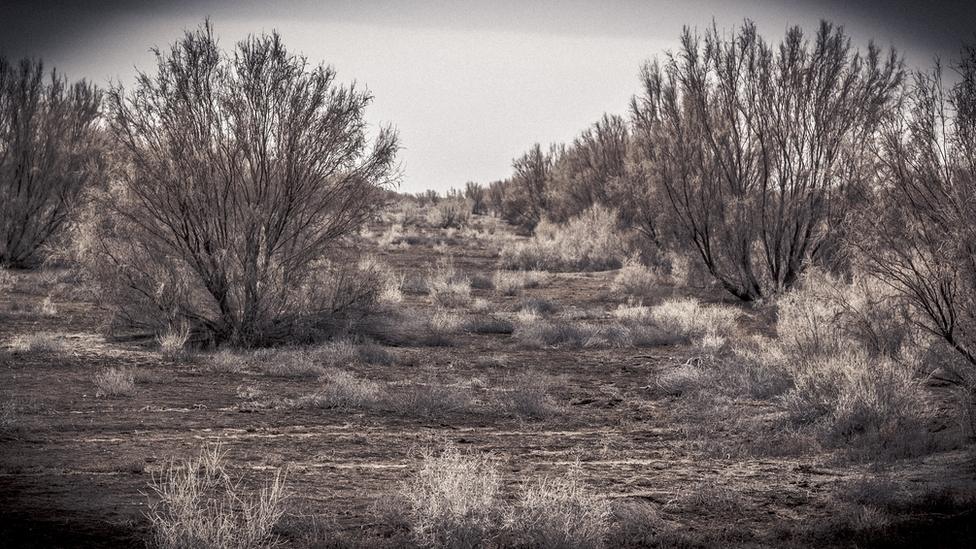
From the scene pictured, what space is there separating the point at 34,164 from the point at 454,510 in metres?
21.9

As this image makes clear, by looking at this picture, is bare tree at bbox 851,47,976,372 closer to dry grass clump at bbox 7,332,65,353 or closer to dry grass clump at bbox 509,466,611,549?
dry grass clump at bbox 509,466,611,549

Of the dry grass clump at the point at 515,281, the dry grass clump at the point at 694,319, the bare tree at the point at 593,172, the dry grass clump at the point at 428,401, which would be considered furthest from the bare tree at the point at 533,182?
the dry grass clump at the point at 428,401

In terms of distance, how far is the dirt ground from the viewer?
504 centimetres

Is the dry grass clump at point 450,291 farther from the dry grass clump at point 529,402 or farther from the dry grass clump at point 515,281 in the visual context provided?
the dry grass clump at point 529,402

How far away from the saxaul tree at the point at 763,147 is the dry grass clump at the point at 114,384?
1226 centimetres

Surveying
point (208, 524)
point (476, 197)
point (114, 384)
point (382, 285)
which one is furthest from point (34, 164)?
point (476, 197)

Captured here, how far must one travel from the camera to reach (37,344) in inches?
433

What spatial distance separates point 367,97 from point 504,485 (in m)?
9.05

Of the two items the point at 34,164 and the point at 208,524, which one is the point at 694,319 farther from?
the point at 34,164

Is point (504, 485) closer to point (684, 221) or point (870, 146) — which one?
point (870, 146)

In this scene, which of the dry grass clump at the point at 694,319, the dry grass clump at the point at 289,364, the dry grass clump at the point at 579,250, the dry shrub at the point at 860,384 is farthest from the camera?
the dry grass clump at the point at 579,250

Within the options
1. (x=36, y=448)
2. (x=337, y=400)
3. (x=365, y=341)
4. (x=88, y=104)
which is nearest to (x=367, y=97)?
(x=365, y=341)

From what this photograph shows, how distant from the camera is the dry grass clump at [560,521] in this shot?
4.73 m

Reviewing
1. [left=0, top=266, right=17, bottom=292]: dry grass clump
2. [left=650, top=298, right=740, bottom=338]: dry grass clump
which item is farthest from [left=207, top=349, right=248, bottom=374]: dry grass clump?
[left=0, top=266, right=17, bottom=292]: dry grass clump
